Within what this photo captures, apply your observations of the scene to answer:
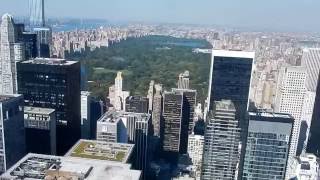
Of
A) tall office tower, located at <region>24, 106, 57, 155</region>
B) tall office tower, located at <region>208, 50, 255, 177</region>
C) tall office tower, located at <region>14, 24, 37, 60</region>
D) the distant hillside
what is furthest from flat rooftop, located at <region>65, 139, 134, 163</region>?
the distant hillside

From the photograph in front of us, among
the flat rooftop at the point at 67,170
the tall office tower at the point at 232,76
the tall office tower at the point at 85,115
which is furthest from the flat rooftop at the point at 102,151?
the tall office tower at the point at 85,115

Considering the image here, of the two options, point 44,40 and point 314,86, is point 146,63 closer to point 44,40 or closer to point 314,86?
point 44,40

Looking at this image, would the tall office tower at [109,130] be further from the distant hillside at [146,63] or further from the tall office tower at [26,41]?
the distant hillside at [146,63]

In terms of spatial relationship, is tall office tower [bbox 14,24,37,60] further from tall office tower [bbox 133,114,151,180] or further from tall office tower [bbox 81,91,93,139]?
tall office tower [bbox 133,114,151,180]

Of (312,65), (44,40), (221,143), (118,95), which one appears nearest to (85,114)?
(118,95)

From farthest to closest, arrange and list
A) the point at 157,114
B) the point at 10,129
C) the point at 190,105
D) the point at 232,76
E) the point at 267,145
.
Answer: the point at 190,105
the point at 157,114
the point at 232,76
the point at 267,145
the point at 10,129

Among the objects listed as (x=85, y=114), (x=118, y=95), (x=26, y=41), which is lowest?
(x=85, y=114)
